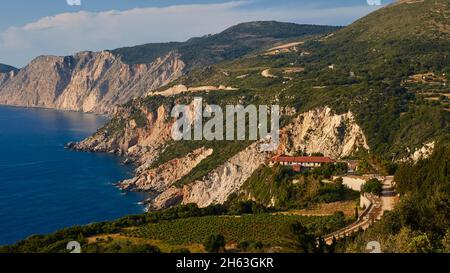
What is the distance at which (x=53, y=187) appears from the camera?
91938 millimetres

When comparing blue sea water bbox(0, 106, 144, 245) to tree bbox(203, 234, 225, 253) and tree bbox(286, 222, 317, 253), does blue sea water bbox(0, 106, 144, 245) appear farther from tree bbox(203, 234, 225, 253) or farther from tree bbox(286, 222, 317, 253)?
tree bbox(286, 222, 317, 253)

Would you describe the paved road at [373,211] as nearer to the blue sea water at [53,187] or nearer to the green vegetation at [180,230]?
the green vegetation at [180,230]

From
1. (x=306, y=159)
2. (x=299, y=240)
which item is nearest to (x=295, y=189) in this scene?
(x=306, y=159)

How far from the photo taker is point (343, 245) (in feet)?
84.1

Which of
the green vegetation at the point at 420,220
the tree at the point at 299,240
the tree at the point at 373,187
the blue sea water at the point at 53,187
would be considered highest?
the green vegetation at the point at 420,220

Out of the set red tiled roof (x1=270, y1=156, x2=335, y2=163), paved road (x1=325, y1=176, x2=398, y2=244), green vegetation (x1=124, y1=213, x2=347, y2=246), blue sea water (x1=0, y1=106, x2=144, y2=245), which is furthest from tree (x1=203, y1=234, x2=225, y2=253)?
blue sea water (x1=0, y1=106, x2=144, y2=245)

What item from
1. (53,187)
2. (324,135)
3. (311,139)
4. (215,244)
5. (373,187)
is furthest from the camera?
(53,187)

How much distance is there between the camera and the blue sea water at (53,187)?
72.4m

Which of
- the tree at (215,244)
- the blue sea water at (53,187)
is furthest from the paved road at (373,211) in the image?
the blue sea water at (53,187)

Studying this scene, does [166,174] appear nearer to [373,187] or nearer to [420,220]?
[373,187]

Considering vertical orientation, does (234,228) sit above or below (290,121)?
below

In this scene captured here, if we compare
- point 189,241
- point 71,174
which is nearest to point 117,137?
point 71,174

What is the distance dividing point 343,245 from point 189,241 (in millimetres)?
9873

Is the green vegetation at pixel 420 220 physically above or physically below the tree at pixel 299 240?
above
